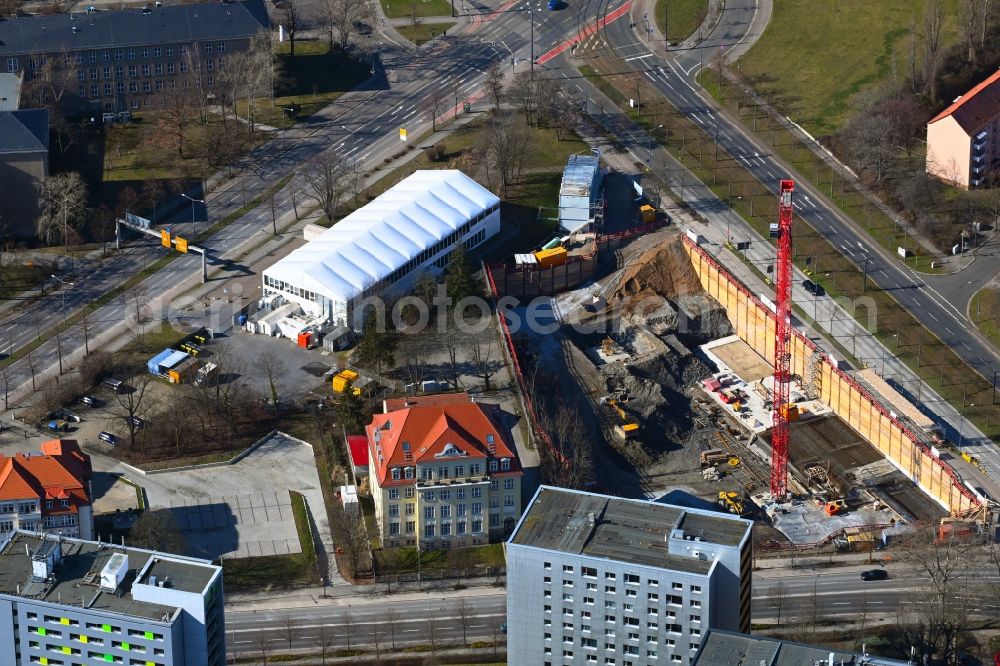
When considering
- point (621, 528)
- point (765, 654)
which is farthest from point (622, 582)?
point (765, 654)

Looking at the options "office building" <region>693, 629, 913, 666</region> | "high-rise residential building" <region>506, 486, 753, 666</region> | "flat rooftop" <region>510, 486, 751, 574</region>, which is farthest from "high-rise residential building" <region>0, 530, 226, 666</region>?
"office building" <region>693, 629, 913, 666</region>

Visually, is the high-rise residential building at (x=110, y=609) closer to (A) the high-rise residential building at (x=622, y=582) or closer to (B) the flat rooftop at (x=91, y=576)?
(B) the flat rooftop at (x=91, y=576)

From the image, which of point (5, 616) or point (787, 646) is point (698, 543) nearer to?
point (787, 646)

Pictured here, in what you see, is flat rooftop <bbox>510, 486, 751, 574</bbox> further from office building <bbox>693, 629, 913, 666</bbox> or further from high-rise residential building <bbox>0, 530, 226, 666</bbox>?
high-rise residential building <bbox>0, 530, 226, 666</bbox>

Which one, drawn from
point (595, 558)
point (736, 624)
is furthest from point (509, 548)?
point (736, 624)

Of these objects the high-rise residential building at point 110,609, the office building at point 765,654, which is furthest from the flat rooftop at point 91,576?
the office building at point 765,654

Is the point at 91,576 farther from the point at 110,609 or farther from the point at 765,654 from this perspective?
the point at 765,654
